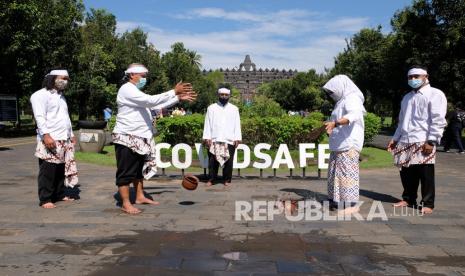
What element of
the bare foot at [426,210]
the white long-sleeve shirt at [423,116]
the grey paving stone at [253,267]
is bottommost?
the grey paving stone at [253,267]

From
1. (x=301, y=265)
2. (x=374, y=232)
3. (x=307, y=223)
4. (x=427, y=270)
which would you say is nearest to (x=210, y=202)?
(x=307, y=223)

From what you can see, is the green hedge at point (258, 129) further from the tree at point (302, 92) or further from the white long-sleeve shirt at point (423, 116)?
the tree at point (302, 92)

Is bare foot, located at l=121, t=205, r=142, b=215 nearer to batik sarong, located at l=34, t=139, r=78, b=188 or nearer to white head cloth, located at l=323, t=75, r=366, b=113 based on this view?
batik sarong, located at l=34, t=139, r=78, b=188

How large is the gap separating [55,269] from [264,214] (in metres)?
2.80

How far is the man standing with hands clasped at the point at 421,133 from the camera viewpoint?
6.06m

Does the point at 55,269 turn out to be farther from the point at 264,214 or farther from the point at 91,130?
the point at 91,130

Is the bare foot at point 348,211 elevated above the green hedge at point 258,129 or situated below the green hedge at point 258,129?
below

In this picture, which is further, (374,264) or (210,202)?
(210,202)

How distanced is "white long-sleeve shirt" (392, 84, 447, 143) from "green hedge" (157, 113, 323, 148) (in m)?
6.67

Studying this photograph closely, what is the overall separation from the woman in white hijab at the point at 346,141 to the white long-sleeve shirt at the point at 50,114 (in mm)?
3584

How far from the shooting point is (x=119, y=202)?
6.84 m

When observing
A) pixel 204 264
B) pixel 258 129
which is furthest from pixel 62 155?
Result: pixel 258 129

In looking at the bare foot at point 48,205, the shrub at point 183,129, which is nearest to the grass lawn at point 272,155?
the shrub at point 183,129

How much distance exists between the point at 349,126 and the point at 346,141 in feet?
0.62
